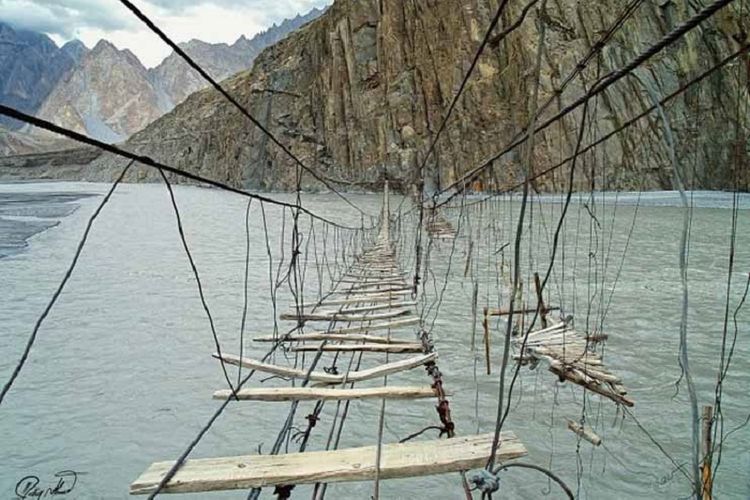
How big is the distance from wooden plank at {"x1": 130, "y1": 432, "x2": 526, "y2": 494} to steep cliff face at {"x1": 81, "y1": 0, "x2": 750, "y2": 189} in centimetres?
1602

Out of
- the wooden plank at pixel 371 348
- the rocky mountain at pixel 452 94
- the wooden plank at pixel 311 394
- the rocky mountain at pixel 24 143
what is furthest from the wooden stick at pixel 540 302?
the rocky mountain at pixel 24 143

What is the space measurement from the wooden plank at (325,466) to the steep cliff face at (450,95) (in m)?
16.0

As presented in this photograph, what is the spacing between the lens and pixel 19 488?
7.95 ft

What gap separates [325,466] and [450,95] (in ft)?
91.5

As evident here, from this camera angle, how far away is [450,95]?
27.6m

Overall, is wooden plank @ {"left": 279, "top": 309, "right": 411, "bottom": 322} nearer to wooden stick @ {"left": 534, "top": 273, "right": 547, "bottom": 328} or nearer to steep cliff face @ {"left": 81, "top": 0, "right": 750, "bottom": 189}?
wooden stick @ {"left": 534, "top": 273, "right": 547, "bottom": 328}

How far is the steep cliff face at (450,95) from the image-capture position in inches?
819

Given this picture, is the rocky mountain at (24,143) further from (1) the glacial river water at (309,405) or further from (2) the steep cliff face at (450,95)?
(1) the glacial river water at (309,405)

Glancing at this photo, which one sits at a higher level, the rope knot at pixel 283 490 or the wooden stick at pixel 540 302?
the wooden stick at pixel 540 302

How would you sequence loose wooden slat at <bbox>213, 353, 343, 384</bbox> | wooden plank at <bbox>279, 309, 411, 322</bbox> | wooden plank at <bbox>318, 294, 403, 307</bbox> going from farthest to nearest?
1. wooden plank at <bbox>318, 294, 403, 307</bbox>
2. wooden plank at <bbox>279, 309, 411, 322</bbox>
3. loose wooden slat at <bbox>213, 353, 343, 384</bbox>

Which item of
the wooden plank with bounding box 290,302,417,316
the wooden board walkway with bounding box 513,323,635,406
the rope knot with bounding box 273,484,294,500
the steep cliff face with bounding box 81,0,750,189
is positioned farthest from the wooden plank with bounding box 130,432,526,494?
the steep cliff face with bounding box 81,0,750,189

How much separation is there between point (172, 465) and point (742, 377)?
11.9 feet

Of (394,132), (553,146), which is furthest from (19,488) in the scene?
(394,132)

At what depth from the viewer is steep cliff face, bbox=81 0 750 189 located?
2080 centimetres
